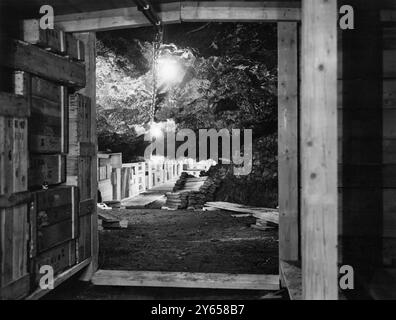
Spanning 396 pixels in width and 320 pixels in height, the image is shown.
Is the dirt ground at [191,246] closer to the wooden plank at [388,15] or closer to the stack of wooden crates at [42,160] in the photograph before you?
the stack of wooden crates at [42,160]

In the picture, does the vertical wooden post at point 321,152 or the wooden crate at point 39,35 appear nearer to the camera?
the vertical wooden post at point 321,152

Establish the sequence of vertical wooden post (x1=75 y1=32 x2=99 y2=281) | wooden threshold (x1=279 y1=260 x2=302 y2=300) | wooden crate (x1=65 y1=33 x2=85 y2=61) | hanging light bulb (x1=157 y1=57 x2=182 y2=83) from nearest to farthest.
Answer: wooden threshold (x1=279 y1=260 x2=302 y2=300) < wooden crate (x1=65 y1=33 x2=85 y2=61) < vertical wooden post (x1=75 y1=32 x2=99 y2=281) < hanging light bulb (x1=157 y1=57 x2=182 y2=83)

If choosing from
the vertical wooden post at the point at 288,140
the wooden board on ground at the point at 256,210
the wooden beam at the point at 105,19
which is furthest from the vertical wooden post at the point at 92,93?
the wooden board on ground at the point at 256,210

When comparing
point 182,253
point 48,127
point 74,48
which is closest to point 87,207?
point 48,127

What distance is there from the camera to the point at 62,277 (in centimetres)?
388

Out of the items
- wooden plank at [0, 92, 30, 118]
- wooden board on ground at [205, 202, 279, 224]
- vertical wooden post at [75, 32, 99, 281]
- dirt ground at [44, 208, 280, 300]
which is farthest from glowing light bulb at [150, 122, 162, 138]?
wooden plank at [0, 92, 30, 118]

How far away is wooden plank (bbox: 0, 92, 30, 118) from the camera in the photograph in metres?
3.04

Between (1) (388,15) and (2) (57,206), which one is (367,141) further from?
(2) (57,206)

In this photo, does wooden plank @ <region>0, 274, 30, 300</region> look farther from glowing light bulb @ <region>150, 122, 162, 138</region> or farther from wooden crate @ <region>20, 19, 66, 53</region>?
glowing light bulb @ <region>150, 122, 162, 138</region>

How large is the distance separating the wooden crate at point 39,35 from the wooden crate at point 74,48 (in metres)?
0.23

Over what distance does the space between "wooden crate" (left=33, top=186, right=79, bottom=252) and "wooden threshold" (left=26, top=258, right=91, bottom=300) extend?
348 mm

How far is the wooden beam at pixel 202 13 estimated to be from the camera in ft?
13.3

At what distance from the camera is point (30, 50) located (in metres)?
3.47
